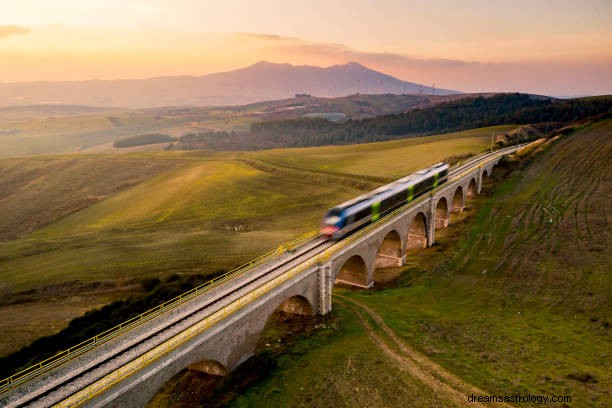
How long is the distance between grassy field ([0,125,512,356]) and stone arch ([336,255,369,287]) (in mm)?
13659

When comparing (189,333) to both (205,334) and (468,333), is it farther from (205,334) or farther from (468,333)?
(468,333)

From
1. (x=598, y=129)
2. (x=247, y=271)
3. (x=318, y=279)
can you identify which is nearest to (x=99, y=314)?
(x=247, y=271)

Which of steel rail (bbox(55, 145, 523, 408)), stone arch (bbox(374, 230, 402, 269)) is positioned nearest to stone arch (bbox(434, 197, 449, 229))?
stone arch (bbox(374, 230, 402, 269))

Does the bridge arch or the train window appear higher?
the train window

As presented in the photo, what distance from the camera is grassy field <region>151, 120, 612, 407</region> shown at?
24688 mm

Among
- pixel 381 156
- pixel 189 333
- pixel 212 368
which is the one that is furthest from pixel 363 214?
pixel 381 156

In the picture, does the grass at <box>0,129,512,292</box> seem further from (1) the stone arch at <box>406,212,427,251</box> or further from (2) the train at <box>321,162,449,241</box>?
(1) the stone arch at <box>406,212,427,251</box>

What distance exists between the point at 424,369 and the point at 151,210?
6805cm

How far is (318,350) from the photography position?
95.9 feet

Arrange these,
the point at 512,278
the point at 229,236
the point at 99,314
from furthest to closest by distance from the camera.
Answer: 1. the point at 229,236
2. the point at 512,278
3. the point at 99,314

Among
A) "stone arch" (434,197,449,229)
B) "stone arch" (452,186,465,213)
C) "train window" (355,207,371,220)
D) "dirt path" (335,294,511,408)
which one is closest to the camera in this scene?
"dirt path" (335,294,511,408)

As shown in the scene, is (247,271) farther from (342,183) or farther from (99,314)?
(342,183)

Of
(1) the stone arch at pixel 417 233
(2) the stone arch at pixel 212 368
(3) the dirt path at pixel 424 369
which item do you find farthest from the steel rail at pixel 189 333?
(1) the stone arch at pixel 417 233

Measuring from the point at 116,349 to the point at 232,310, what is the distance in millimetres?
7025
